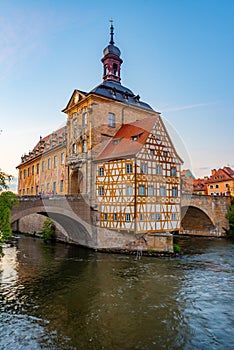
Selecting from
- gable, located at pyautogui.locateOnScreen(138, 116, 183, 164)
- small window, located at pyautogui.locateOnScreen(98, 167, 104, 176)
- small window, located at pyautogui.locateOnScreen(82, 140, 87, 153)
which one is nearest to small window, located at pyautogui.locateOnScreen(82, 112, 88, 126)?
small window, located at pyautogui.locateOnScreen(82, 140, 87, 153)

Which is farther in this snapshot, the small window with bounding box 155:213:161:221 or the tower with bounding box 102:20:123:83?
the tower with bounding box 102:20:123:83

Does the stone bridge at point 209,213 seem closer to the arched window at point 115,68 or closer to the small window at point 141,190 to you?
the small window at point 141,190

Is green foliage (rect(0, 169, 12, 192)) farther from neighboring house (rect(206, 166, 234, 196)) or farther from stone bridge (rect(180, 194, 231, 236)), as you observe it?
neighboring house (rect(206, 166, 234, 196))

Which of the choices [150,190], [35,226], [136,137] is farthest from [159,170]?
[35,226]

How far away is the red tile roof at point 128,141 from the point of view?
2161 centimetres

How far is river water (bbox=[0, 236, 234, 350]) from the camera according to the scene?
8523 mm

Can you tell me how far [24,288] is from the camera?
13.2m

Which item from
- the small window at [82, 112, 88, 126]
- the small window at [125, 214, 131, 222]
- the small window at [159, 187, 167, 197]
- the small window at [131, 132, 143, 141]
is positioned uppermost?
the small window at [82, 112, 88, 126]

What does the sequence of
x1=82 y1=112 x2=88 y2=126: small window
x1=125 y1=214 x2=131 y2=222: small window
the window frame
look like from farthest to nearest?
the window frame, x1=82 y1=112 x2=88 y2=126: small window, x1=125 y1=214 x2=131 y2=222: small window

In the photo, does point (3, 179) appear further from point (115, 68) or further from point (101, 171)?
point (115, 68)

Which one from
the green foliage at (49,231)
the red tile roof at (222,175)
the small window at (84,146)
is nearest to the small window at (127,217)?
the small window at (84,146)

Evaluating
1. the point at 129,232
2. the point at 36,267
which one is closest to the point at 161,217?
the point at 129,232

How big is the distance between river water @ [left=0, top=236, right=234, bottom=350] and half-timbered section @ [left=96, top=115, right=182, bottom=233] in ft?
10.5

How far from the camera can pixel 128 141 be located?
75.8 feet
